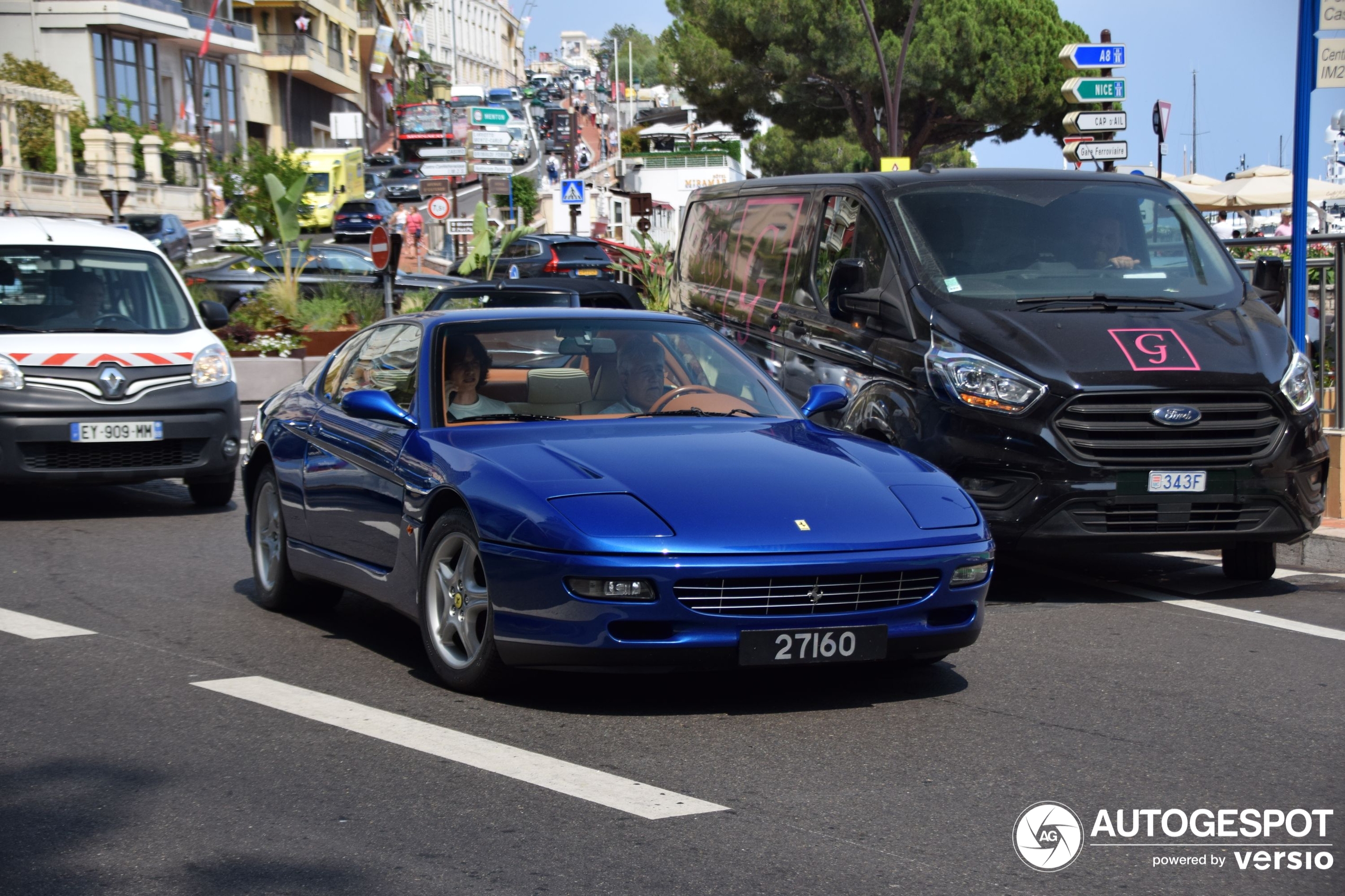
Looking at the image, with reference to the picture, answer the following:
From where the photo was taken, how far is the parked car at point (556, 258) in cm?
3662

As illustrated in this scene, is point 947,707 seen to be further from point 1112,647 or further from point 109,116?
point 109,116

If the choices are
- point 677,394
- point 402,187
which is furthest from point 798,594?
point 402,187

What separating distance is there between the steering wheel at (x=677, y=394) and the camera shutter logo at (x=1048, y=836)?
2.59 metres

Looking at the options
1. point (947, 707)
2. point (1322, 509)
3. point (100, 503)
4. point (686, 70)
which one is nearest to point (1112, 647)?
point (947, 707)

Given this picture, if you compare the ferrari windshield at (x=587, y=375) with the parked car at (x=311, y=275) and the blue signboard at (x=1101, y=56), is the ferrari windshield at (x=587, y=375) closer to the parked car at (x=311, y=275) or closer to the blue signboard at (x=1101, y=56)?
the blue signboard at (x=1101, y=56)

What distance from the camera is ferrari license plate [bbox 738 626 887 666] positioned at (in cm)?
528

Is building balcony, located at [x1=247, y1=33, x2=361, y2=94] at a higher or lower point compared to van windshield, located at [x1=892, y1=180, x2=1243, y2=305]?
higher

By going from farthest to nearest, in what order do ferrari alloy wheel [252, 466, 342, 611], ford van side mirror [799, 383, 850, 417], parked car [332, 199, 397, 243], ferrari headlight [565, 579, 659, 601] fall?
parked car [332, 199, 397, 243] < ferrari alloy wheel [252, 466, 342, 611] < ford van side mirror [799, 383, 850, 417] < ferrari headlight [565, 579, 659, 601]

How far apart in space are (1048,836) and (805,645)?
125 centimetres

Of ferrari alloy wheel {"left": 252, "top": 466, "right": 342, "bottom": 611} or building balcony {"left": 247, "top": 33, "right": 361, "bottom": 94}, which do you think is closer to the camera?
ferrari alloy wheel {"left": 252, "top": 466, "right": 342, "bottom": 611}

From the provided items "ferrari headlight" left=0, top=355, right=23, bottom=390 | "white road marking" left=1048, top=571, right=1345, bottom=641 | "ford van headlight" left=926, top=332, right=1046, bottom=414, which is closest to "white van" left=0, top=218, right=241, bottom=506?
"ferrari headlight" left=0, top=355, right=23, bottom=390

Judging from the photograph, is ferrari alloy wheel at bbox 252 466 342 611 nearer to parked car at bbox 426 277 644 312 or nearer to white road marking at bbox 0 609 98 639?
white road marking at bbox 0 609 98 639

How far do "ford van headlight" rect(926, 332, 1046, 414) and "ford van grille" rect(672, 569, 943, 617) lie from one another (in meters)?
2.43

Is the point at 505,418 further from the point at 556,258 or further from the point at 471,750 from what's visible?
the point at 556,258
